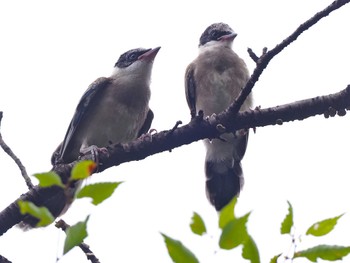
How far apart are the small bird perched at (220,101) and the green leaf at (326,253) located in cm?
460

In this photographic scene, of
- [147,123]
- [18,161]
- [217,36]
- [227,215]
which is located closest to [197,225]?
[227,215]

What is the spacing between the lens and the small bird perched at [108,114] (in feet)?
20.1

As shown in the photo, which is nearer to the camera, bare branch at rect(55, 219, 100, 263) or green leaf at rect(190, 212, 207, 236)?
green leaf at rect(190, 212, 207, 236)

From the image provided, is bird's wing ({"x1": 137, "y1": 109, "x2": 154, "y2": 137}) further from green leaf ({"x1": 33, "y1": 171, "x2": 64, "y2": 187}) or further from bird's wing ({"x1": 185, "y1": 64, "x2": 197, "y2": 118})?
green leaf ({"x1": 33, "y1": 171, "x2": 64, "y2": 187})

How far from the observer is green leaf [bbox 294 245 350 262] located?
65.7 inches

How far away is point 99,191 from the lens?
1.79 metres

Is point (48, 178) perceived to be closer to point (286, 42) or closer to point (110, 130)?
point (286, 42)

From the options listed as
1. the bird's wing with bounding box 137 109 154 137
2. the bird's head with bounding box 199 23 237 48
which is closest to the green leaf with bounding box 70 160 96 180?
the bird's wing with bounding box 137 109 154 137

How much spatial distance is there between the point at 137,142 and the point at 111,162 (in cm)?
25

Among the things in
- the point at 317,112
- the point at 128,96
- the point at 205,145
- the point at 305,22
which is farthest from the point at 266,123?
the point at 205,145

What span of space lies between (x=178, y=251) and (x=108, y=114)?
461cm

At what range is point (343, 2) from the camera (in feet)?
11.5

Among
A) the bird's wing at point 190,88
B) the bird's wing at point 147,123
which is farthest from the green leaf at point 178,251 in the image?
the bird's wing at point 190,88

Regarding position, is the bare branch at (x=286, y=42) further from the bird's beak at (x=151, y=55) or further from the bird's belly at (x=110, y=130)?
the bird's beak at (x=151, y=55)
